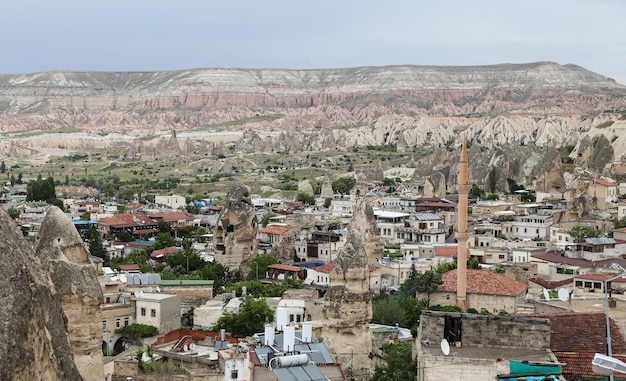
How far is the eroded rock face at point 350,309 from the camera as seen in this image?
23.2 m

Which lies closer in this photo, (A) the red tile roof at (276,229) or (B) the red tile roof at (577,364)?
(B) the red tile roof at (577,364)

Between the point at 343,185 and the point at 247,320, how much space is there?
63521 millimetres

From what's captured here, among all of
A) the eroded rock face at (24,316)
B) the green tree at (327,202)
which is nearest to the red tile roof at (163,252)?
the green tree at (327,202)

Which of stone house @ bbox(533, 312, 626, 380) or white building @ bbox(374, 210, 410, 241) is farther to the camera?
white building @ bbox(374, 210, 410, 241)

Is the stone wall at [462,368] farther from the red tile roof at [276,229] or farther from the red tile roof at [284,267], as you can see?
the red tile roof at [276,229]

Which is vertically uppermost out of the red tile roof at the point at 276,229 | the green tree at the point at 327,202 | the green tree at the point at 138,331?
the green tree at the point at 138,331

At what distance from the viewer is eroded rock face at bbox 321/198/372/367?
2325 centimetres

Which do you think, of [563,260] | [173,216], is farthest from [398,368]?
[173,216]

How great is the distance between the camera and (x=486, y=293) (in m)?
33.8

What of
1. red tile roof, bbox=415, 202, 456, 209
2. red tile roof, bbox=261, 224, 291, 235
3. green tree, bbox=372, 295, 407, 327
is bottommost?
red tile roof, bbox=415, 202, 456, 209

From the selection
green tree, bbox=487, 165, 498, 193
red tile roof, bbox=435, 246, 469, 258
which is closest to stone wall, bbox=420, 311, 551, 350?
red tile roof, bbox=435, 246, 469, 258

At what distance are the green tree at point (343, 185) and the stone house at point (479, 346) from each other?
247ft

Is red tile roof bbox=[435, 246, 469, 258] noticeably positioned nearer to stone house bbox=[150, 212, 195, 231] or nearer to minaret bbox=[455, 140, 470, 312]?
minaret bbox=[455, 140, 470, 312]

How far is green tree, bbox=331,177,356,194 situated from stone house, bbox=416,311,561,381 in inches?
2966
